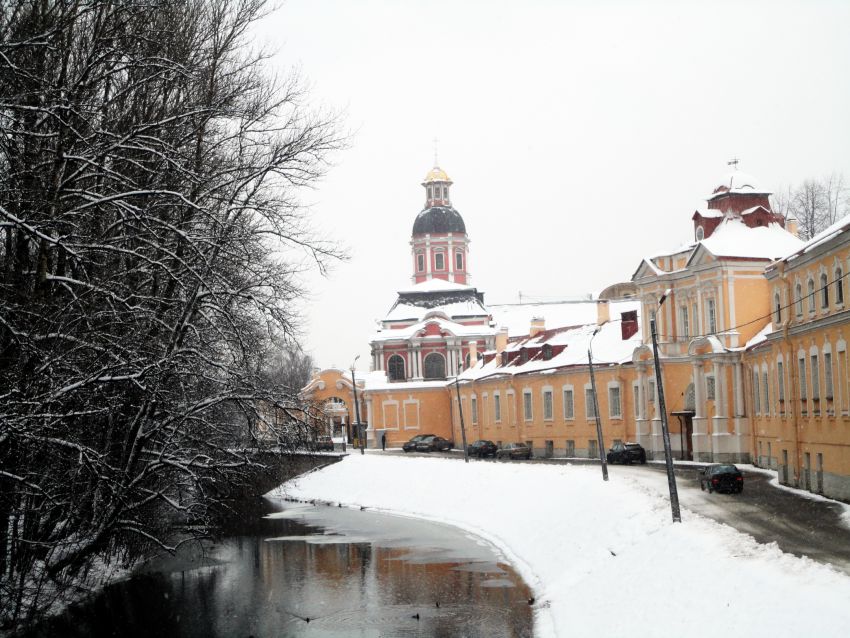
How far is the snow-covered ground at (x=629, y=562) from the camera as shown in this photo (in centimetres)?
1524

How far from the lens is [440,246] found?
93.2m

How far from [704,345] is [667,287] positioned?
175 inches

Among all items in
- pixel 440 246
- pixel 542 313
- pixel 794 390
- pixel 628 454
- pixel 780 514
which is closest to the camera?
pixel 780 514

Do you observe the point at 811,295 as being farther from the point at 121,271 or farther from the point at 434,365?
the point at 434,365

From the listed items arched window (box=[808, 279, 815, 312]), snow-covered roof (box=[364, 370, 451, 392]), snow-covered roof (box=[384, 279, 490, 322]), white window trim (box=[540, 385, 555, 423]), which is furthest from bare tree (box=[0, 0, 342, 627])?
snow-covered roof (box=[384, 279, 490, 322])

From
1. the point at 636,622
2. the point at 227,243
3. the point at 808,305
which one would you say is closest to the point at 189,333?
the point at 227,243

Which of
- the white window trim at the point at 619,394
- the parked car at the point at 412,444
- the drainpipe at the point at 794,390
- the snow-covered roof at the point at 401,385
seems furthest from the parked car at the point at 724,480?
the snow-covered roof at the point at 401,385

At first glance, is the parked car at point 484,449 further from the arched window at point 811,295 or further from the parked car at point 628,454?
the arched window at point 811,295

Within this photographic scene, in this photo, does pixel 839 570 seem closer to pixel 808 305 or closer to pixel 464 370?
pixel 808 305

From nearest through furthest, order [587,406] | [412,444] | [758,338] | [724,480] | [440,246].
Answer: [724,480] → [758,338] → [587,406] → [412,444] → [440,246]

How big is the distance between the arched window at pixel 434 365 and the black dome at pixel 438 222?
44.8ft

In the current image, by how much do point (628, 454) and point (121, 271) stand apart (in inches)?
1208

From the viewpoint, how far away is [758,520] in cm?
2541

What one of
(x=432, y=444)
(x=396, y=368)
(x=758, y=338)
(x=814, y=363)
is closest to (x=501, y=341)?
(x=432, y=444)
